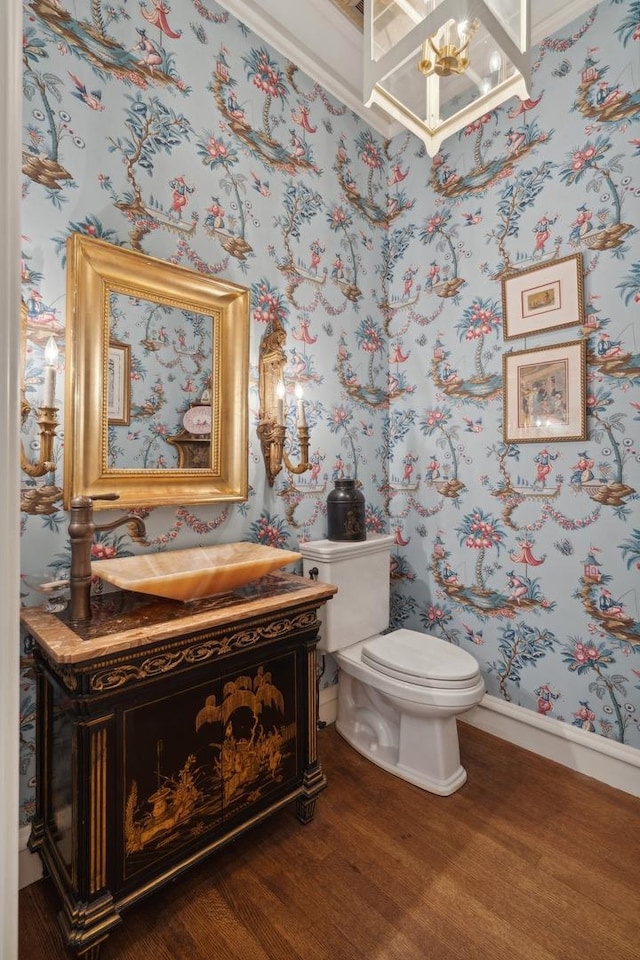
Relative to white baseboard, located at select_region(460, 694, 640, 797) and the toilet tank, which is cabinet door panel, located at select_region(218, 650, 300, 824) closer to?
the toilet tank

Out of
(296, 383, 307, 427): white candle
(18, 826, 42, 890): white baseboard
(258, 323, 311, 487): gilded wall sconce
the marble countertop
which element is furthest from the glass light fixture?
(18, 826, 42, 890): white baseboard

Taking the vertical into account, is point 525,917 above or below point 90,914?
below

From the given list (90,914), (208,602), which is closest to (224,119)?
(208,602)

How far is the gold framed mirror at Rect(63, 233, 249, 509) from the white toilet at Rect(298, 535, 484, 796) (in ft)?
2.05

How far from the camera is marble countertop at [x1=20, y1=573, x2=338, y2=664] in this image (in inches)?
43.7

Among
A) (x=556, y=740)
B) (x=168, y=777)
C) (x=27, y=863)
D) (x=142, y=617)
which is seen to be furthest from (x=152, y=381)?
(x=556, y=740)

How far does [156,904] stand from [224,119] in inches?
108

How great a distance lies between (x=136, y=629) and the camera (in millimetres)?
1204

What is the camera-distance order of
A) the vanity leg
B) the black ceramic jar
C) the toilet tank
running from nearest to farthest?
the vanity leg < the toilet tank < the black ceramic jar

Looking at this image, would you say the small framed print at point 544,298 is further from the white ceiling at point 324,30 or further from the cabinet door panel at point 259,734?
the cabinet door panel at point 259,734

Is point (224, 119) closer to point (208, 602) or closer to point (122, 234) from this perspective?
point (122, 234)

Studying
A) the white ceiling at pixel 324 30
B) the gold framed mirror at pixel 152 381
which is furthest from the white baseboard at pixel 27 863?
the white ceiling at pixel 324 30

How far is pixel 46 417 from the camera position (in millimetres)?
1307

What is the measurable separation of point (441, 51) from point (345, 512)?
1.62 metres
